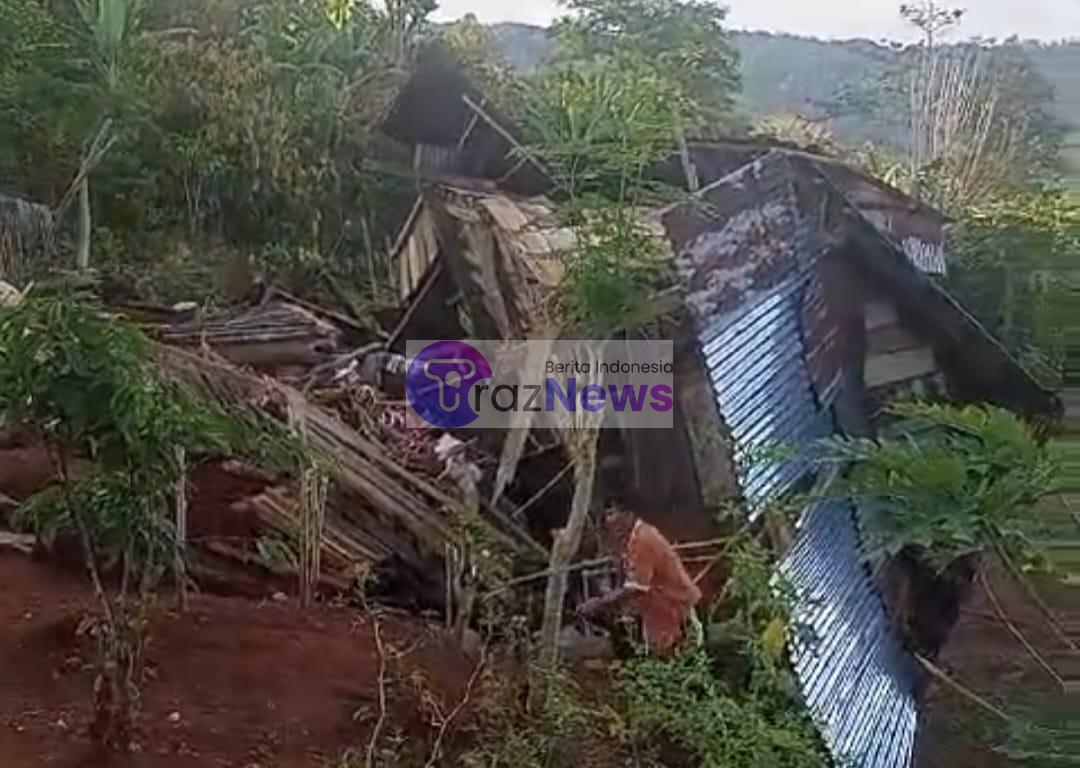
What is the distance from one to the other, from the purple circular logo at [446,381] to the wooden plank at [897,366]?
1.43m

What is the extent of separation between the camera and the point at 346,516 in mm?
3732

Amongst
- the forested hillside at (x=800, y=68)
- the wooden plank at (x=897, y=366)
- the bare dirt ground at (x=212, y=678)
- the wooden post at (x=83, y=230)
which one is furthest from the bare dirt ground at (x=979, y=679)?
the wooden post at (x=83, y=230)

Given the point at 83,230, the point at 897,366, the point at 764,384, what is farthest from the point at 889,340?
the point at 83,230

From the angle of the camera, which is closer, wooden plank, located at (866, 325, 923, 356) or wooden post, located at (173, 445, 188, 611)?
wooden post, located at (173, 445, 188, 611)

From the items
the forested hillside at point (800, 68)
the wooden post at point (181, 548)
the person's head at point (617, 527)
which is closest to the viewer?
the wooden post at point (181, 548)

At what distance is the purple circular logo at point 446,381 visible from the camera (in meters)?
4.38

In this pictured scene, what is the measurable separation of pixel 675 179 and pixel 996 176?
5622 mm

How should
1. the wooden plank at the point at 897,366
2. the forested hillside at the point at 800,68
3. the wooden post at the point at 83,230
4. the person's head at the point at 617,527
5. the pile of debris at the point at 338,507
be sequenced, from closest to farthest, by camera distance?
1. the person's head at the point at 617,527
2. the pile of debris at the point at 338,507
3. the wooden plank at the point at 897,366
4. the wooden post at the point at 83,230
5. the forested hillside at the point at 800,68

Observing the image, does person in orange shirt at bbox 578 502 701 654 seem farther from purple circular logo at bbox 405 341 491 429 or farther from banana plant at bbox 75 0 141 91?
banana plant at bbox 75 0 141 91

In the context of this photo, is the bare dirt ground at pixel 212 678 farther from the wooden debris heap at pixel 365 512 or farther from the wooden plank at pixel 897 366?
the wooden plank at pixel 897 366

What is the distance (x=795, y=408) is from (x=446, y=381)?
1.30 m

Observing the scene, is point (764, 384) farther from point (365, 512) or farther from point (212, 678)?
point (212, 678)

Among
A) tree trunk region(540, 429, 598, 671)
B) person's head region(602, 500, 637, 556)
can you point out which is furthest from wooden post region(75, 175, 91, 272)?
tree trunk region(540, 429, 598, 671)

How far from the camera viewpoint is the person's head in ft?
11.3
